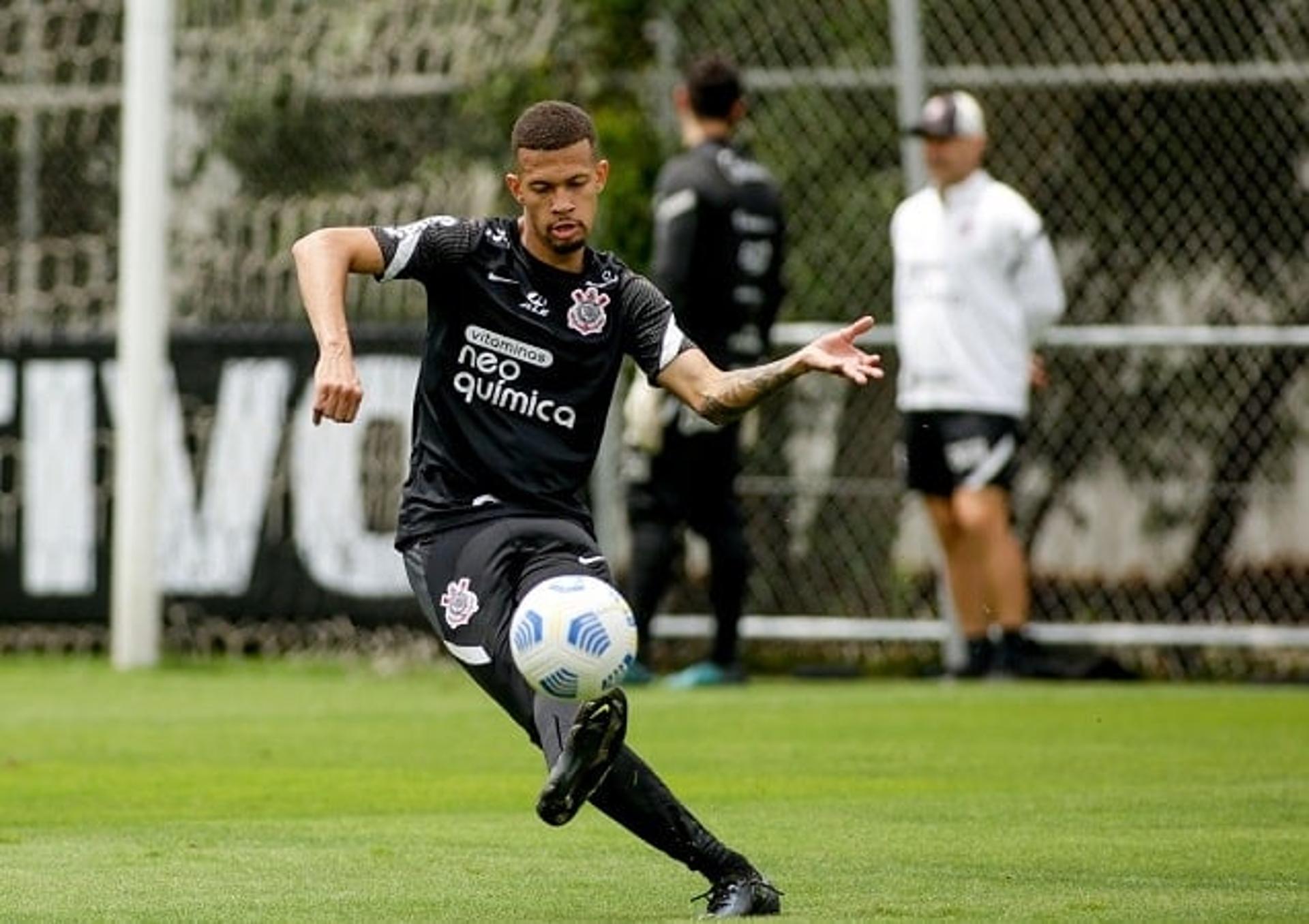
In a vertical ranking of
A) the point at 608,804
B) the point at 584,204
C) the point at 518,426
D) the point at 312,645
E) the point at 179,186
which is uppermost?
the point at 584,204

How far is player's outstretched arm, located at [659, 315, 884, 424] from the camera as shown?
6133 mm

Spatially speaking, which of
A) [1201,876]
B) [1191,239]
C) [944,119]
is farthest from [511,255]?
[1191,239]

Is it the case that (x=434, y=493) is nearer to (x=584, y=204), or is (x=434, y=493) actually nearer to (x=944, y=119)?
(x=584, y=204)

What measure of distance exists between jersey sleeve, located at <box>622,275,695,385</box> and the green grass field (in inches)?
45.7

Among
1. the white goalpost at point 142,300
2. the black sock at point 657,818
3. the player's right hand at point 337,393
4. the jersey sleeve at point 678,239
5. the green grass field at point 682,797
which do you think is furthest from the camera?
the white goalpost at point 142,300

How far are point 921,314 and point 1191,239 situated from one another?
166cm

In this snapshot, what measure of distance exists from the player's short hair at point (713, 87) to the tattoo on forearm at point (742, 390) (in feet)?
20.9

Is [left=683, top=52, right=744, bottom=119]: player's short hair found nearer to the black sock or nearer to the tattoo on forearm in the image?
the tattoo on forearm

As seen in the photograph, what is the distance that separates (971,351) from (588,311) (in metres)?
6.44

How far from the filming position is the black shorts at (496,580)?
641cm

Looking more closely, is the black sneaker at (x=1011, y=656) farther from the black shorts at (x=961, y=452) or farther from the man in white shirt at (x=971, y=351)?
the black shorts at (x=961, y=452)

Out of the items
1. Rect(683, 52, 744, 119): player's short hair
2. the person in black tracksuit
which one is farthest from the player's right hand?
Rect(683, 52, 744, 119): player's short hair

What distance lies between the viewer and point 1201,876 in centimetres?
689

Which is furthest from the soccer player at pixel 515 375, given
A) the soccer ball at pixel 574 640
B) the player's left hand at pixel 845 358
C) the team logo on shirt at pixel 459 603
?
the soccer ball at pixel 574 640
